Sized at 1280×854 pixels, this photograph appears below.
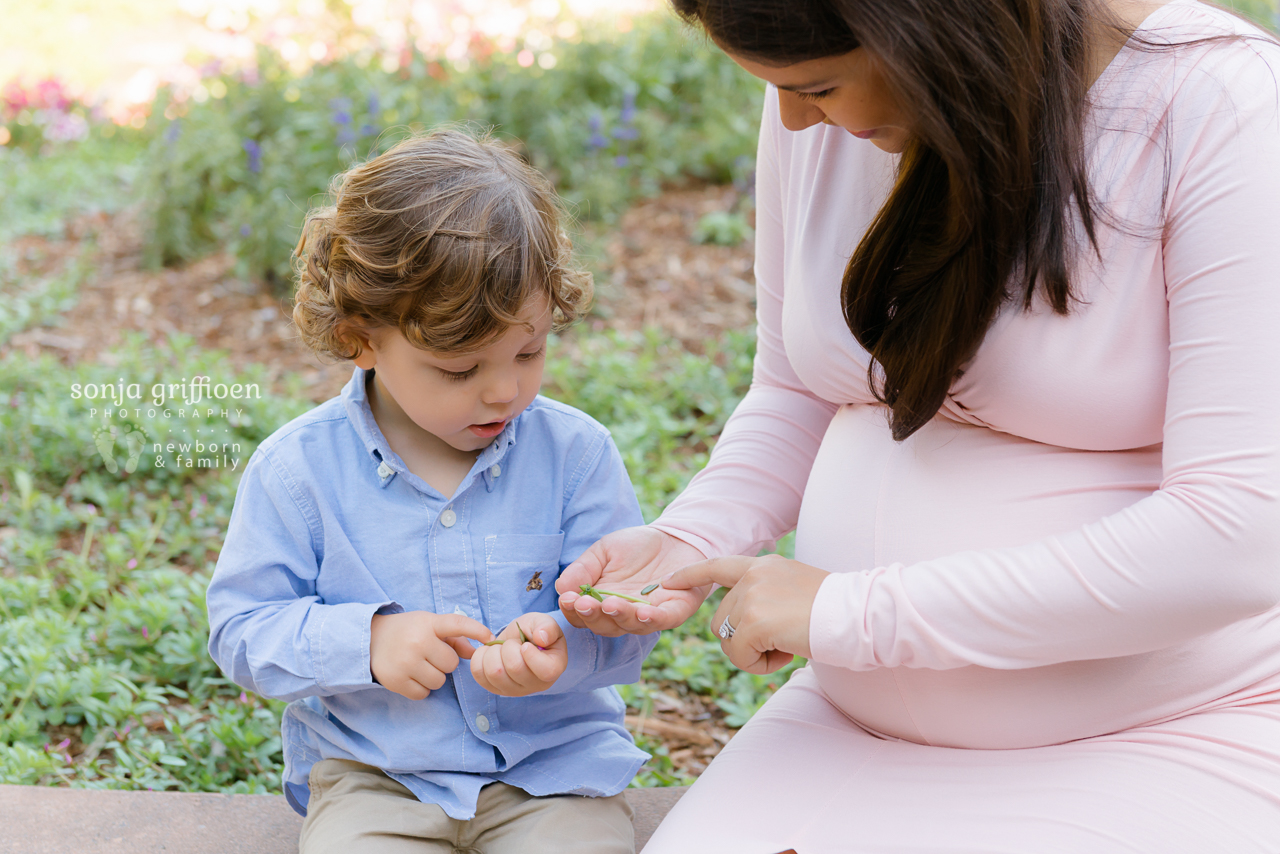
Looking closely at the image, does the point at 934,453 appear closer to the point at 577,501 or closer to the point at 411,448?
the point at 577,501

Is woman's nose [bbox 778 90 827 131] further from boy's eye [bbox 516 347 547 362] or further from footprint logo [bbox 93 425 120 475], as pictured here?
footprint logo [bbox 93 425 120 475]

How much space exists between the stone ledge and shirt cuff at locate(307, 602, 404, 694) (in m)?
0.49

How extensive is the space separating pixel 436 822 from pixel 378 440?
0.61 meters

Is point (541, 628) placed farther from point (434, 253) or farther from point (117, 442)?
point (117, 442)

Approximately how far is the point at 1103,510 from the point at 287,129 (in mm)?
4324

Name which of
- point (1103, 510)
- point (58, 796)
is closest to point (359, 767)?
point (58, 796)

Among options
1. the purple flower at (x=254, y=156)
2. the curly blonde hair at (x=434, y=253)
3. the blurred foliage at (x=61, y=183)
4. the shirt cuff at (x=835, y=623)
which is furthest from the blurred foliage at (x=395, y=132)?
the shirt cuff at (x=835, y=623)

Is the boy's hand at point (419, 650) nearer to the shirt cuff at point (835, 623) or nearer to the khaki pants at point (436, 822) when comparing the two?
the khaki pants at point (436, 822)

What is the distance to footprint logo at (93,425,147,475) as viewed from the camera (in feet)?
11.4

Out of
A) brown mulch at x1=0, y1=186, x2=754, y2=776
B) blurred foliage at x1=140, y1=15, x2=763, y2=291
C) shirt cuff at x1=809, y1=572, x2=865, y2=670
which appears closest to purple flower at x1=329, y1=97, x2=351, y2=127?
blurred foliage at x1=140, y1=15, x2=763, y2=291

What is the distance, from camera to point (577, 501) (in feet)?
6.36

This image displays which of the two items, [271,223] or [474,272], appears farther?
[271,223]

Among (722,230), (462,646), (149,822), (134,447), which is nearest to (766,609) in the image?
(462,646)

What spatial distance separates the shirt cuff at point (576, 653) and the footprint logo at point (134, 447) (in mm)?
2169
